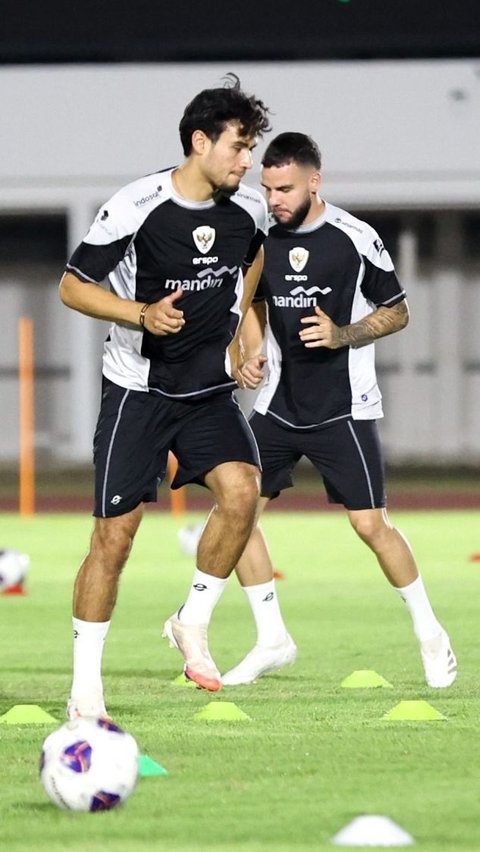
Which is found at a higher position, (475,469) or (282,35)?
(282,35)

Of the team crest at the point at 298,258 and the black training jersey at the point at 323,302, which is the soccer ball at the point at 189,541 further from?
the team crest at the point at 298,258

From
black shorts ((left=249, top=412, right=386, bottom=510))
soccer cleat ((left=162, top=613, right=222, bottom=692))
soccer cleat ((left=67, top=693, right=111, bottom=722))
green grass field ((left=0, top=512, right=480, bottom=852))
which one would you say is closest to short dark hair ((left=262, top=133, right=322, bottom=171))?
black shorts ((left=249, top=412, right=386, bottom=510))

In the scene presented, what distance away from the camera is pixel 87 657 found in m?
7.05

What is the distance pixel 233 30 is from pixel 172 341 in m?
21.4

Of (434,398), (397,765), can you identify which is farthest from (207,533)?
(434,398)

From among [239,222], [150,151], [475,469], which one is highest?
[150,151]

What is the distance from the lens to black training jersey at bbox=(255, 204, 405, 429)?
27.1 ft

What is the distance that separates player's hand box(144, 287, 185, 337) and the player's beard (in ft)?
4.96

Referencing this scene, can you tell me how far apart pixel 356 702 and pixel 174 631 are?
29.4 inches

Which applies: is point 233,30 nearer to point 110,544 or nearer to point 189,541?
point 189,541

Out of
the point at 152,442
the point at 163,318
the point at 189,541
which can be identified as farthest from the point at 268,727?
the point at 189,541

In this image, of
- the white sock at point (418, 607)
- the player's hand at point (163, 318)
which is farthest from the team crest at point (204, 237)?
the white sock at point (418, 607)

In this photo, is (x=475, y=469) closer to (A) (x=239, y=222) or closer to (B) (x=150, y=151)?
(B) (x=150, y=151)

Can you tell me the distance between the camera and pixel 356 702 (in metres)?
7.54
